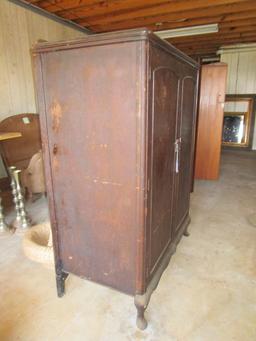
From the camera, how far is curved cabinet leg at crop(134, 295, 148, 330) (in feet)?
4.30

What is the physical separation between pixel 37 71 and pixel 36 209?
82.0 inches

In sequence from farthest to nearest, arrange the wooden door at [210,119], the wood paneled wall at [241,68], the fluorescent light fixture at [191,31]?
the wood paneled wall at [241,68] → the fluorescent light fixture at [191,31] → the wooden door at [210,119]

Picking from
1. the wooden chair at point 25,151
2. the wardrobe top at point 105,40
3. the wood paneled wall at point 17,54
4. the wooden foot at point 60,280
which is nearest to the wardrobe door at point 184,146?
the wardrobe top at point 105,40

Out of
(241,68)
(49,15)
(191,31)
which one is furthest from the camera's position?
(241,68)

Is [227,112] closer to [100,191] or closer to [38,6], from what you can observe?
[38,6]

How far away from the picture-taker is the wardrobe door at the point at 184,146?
1623 mm

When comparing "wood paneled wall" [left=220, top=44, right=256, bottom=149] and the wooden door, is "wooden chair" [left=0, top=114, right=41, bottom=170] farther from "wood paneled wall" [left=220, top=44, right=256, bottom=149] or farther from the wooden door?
"wood paneled wall" [left=220, top=44, right=256, bottom=149]

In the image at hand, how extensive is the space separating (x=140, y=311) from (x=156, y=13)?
12.3 feet

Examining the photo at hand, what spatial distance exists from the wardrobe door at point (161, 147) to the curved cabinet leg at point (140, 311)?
0.15 meters

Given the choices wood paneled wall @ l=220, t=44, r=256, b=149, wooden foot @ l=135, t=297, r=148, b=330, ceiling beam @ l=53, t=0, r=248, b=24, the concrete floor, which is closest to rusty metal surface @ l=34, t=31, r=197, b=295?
wooden foot @ l=135, t=297, r=148, b=330

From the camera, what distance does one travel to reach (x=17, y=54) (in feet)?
10.6

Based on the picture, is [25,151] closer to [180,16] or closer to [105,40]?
[105,40]

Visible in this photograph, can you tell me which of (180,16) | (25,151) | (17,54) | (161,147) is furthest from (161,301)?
(180,16)

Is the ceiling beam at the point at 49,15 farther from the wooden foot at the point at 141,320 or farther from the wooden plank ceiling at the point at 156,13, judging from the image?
the wooden foot at the point at 141,320
